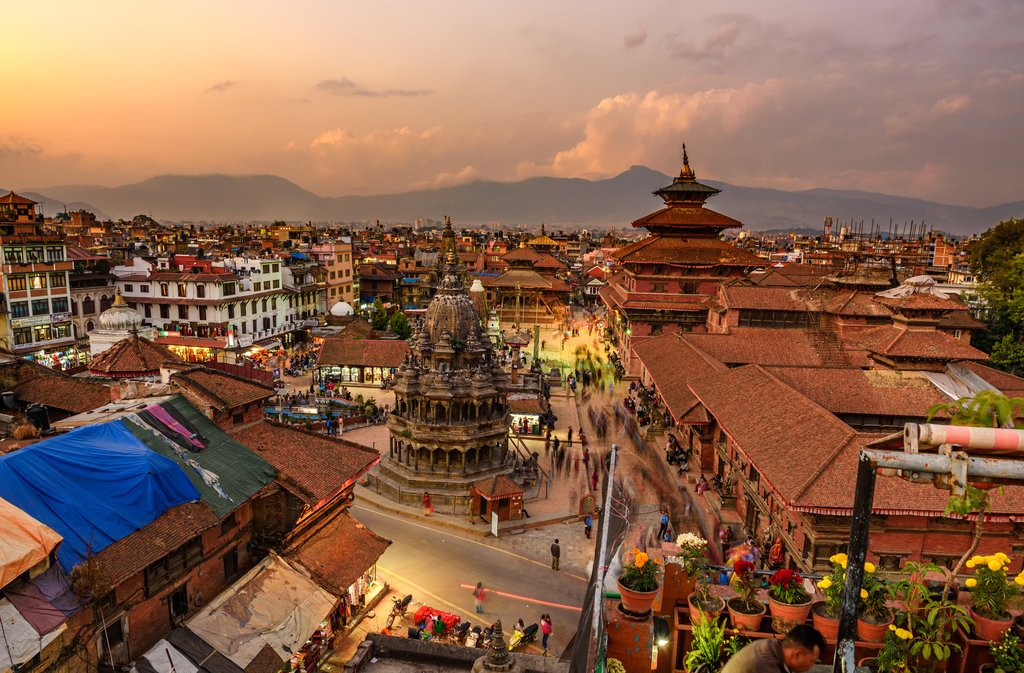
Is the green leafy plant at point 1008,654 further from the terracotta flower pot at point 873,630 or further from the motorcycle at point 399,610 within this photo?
the motorcycle at point 399,610

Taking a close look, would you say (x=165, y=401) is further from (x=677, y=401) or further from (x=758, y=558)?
(x=677, y=401)

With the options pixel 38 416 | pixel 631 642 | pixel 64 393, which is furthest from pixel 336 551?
pixel 64 393

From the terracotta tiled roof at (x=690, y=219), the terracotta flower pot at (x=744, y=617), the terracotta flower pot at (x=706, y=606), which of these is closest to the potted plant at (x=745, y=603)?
the terracotta flower pot at (x=744, y=617)

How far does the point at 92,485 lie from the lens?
1311cm

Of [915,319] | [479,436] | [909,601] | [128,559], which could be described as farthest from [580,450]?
[909,601]

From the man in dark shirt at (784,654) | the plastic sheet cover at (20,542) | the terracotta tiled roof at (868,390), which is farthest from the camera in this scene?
the terracotta tiled roof at (868,390)

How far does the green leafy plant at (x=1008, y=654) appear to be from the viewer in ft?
22.1

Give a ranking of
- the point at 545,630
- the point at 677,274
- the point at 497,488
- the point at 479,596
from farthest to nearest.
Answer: the point at 677,274 → the point at 497,488 → the point at 479,596 → the point at 545,630

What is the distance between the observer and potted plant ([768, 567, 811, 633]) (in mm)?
7375

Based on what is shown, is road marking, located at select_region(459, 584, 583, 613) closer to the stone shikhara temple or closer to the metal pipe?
the stone shikhara temple

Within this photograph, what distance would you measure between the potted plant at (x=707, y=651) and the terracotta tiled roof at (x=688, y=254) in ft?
144

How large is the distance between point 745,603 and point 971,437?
4276 mm

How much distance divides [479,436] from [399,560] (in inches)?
307

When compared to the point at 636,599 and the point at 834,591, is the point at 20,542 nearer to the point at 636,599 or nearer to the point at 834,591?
the point at 636,599
